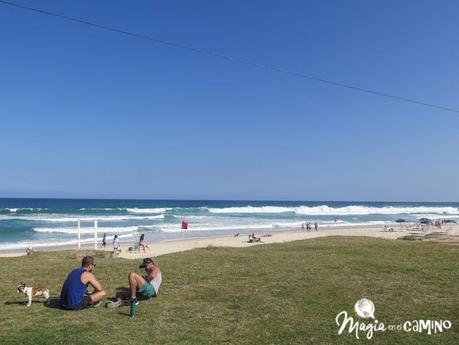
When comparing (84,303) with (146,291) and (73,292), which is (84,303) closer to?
(73,292)

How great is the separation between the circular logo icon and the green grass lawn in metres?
0.14

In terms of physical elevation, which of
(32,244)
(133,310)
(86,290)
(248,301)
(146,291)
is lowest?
(32,244)

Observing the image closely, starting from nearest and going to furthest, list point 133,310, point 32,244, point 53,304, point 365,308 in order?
point 133,310 < point 365,308 < point 53,304 < point 32,244

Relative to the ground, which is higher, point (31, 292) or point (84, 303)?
point (31, 292)

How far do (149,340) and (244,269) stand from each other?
645 cm

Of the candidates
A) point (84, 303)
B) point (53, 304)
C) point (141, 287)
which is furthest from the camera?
point (141, 287)

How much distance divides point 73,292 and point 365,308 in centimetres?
559

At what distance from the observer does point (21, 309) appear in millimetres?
8430

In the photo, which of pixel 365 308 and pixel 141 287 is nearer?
pixel 365 308

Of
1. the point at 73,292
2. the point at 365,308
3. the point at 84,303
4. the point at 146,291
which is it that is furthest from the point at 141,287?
the point at 365,308

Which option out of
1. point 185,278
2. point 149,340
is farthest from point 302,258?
point 149,340

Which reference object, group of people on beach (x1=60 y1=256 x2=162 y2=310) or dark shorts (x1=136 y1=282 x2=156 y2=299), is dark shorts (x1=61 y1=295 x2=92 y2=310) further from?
dark shorts (x1=136 y1=282 x2=156 y2=299)

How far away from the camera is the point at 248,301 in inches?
353

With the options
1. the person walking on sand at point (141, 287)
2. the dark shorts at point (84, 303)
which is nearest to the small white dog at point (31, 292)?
the dark shorts at point (84, 303)
